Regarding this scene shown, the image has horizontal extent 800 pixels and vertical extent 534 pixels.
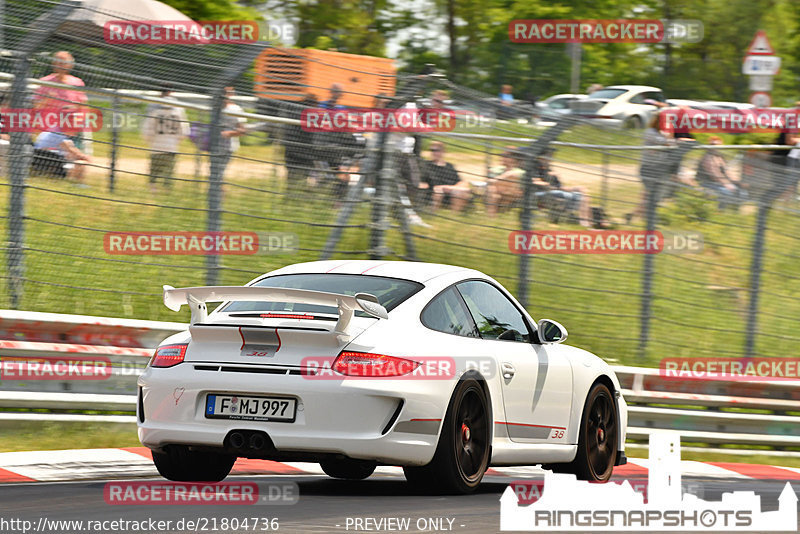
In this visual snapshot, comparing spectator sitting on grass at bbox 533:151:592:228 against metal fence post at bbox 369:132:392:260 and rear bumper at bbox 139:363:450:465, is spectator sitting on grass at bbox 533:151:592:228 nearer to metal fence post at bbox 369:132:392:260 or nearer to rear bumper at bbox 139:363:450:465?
metal fence post at bbox 369:132:392:260

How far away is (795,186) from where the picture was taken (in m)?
13.4

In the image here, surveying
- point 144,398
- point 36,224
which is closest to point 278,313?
point 144,398

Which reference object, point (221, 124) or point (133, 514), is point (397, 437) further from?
point (221, 124)

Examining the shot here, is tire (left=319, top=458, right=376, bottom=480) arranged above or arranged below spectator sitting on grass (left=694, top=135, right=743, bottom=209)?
below

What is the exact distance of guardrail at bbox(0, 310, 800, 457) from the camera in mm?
9281

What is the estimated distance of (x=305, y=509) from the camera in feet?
21.5

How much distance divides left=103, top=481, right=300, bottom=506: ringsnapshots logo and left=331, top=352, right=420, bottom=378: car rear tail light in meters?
0.74

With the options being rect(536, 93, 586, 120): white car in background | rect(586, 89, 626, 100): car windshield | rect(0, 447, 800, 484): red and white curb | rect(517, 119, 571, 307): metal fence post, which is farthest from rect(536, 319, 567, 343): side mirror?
rect(586, 89, 626, 100): car windshield

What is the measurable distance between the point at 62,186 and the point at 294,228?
78.8 inches

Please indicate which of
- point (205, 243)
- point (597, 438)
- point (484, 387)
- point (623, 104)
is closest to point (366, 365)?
point (484, 387)

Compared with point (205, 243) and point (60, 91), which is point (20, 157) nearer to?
A: point (60, 91)

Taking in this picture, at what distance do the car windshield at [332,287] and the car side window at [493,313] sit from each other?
49cm

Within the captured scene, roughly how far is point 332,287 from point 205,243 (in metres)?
3.60

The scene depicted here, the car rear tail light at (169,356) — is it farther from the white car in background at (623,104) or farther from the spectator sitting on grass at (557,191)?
the white car in background at (623,104)
